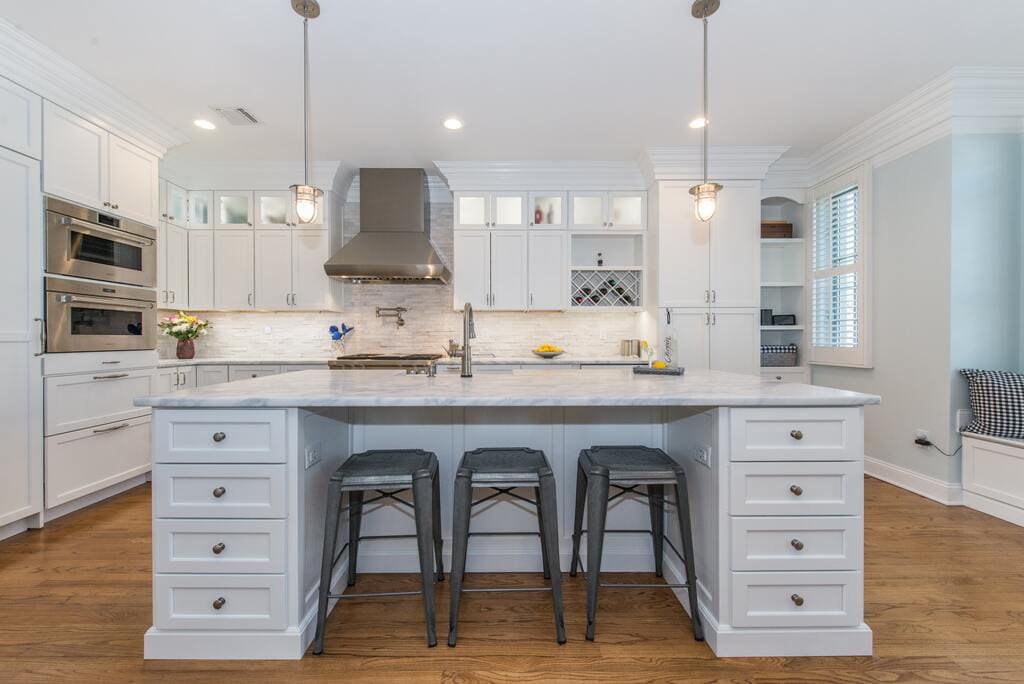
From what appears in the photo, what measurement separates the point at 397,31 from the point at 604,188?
2443 millimetres

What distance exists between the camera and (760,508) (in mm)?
1589

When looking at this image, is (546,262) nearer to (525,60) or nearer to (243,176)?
(525,60)

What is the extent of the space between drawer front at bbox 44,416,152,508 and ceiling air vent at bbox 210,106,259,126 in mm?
2288

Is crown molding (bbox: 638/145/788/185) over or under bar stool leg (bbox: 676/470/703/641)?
over

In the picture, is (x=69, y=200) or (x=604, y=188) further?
(x=604, y=188)

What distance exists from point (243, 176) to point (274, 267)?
892 mm

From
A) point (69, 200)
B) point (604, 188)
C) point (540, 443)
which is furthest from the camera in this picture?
point (604, 188)

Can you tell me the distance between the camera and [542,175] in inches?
170

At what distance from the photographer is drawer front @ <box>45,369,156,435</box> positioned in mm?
2707

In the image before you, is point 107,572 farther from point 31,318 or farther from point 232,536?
point 31,318

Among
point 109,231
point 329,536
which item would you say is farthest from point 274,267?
point 329,536

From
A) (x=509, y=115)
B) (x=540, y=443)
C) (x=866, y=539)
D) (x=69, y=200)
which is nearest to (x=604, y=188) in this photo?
(x=509, y=115)

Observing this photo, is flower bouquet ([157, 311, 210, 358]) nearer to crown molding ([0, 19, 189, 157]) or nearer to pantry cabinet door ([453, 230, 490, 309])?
crown molding ([0, 19, 189, 157])

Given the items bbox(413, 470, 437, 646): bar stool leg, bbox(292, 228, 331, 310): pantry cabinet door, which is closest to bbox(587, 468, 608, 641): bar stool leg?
bbox(413, 470, 437, 646): bar stool leg
